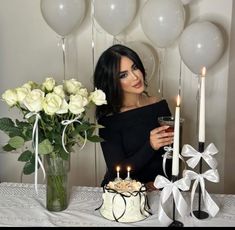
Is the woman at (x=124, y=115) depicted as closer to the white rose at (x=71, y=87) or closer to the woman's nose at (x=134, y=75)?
the woman's nose at (x=134, y=75)

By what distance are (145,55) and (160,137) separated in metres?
0.78

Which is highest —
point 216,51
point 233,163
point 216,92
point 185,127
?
point 216,51

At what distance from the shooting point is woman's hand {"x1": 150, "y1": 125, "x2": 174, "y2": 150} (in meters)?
1.57

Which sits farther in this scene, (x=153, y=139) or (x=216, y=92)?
(x=216, y=92)

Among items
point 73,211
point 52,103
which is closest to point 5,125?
point 52,103

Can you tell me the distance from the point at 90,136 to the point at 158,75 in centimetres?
123

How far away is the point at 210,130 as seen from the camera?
2455mm

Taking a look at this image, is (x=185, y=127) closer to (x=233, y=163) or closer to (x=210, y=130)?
(x=210, y=130)

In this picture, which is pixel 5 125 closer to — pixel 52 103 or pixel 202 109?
pixel 52 103

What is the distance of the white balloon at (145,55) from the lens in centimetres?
225

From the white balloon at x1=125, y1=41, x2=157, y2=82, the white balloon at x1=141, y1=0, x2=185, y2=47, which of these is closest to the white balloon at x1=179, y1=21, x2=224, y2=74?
the white balloon at x1=141, y1=0, x2=185, y2=47

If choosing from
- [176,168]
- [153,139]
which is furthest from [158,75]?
[176,168]

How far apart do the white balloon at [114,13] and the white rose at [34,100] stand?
3.40ft

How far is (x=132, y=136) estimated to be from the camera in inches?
73.9
